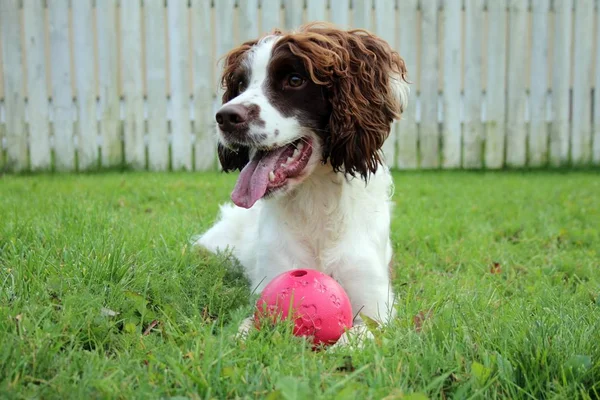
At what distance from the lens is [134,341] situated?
2.34 meters

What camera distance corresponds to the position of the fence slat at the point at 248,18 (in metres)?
8.41

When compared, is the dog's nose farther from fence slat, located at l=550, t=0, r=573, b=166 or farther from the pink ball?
fence slat, located at l=550, t=0, r=573, b=166

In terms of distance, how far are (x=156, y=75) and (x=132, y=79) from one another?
32 cm

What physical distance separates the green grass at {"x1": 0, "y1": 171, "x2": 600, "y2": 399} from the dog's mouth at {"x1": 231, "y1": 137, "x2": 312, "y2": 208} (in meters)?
0.46

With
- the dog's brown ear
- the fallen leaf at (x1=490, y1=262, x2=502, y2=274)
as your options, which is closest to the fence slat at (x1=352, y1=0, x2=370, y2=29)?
the fallen leaf at (x1=490, y1=262, x2=502, y2=274)

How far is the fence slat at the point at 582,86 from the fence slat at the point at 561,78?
12 centimetres

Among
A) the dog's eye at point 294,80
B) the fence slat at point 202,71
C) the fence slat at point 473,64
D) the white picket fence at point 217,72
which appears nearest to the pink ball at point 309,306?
the dog's eye at point 294,80

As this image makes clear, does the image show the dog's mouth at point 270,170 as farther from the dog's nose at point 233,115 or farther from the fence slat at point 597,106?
the fence slat at point 597,106

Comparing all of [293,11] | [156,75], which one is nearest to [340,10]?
[293,11]

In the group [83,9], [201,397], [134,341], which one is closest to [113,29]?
[83,9]

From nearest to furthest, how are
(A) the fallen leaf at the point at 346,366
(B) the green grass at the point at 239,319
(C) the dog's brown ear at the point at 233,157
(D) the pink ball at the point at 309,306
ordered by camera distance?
1. (B) the green grass at the point at 239,319
2. (A) the fallen leaf at the point at 346,366
3. (D) the pink ball at the point at 309,306
4. (C) the dog's brown ear at the point at 233,157

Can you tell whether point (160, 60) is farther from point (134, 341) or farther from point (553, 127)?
point (134, 341)

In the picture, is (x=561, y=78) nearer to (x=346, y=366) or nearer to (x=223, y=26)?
(x=223, y=26)

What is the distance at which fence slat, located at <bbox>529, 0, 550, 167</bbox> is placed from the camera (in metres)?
8.88
